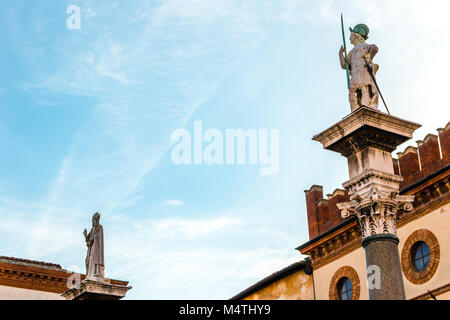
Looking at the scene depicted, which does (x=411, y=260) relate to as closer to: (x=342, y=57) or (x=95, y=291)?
(x=95, y=291)

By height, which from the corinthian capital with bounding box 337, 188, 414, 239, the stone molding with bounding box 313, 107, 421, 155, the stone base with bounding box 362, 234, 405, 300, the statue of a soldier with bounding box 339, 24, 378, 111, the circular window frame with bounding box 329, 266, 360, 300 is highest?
the circular window frame with bounding box 329, 266, 360, 300

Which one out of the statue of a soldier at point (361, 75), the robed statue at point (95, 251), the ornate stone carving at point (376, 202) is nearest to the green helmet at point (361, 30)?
the statue of a soldier at point (361, 75)

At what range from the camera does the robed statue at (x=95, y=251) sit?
15453 millimetres

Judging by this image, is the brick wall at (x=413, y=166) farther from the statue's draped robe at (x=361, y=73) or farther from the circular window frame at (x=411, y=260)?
the statue's draped robe at (x=361, y=73)

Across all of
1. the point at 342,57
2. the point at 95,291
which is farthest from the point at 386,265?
the point at 95,291

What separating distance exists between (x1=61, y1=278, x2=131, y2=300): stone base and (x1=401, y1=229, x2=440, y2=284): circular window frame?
977 cm

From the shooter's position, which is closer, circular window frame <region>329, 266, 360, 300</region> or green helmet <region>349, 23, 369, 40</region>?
green helmet <region>349, 23, 369, 40</region>

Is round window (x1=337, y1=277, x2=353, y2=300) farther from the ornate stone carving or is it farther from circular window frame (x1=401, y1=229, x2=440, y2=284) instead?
the ornate stone carving

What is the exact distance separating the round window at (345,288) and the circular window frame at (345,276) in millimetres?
110

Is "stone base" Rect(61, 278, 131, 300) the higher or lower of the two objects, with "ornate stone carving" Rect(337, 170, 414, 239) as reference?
higher

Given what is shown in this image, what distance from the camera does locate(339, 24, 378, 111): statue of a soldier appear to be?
9.53 m

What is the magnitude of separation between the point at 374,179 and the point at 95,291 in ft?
25.4

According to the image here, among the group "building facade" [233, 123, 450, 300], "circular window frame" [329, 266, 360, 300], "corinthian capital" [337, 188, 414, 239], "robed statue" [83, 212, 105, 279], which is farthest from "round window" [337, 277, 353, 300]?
"corinthian capital" [337, 188, 414, 239]
